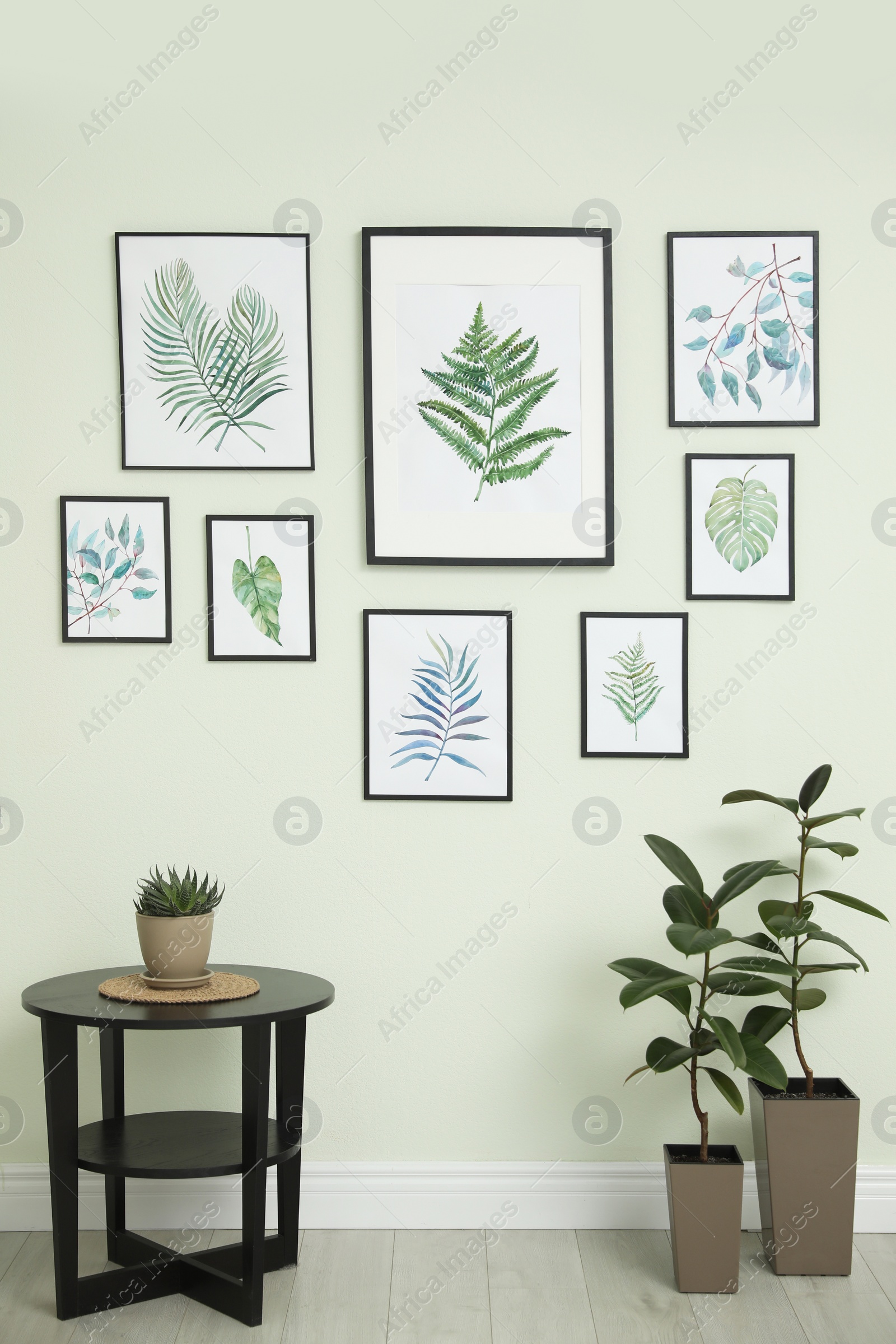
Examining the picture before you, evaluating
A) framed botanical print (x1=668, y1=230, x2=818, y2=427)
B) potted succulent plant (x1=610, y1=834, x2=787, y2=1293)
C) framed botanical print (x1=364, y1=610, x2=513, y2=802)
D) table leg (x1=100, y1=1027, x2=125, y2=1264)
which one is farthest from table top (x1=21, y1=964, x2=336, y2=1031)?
framed botanical print (x1=668, y1=230, x2=818, y2=427)

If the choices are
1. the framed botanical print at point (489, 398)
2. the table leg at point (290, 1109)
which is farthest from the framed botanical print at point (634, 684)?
the table leg at point (290, 1109)

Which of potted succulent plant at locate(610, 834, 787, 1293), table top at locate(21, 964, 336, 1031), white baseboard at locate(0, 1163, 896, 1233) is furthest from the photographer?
white baseboard at locate(0, 1163, 896, 1233)

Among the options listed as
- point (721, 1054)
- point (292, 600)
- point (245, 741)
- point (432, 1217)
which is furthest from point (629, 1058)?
point (292, 600)

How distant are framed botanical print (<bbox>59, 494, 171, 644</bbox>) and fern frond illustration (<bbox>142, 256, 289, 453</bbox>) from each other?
0.23 m

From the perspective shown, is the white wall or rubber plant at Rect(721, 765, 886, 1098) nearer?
rubber plant at Rect(721, 765, 886, 1098)

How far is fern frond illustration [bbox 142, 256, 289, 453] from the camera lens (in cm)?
229

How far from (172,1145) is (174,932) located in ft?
1.36

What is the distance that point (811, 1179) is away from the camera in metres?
2.02

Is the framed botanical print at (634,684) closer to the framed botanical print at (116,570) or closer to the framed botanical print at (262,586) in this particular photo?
the framed botanical print at (262,586)

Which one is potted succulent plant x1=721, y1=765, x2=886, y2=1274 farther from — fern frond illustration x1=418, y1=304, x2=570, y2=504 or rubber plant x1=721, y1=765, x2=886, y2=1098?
fern frond illustration x1=418, y1=304, x2=570, y2=504

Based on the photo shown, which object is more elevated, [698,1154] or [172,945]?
[172,945]

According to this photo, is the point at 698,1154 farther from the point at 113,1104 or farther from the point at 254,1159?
the point at 113,1104

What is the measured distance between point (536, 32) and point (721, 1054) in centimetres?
240

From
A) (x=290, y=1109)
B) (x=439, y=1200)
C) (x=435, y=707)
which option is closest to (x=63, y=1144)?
(x=290, y=1109)
